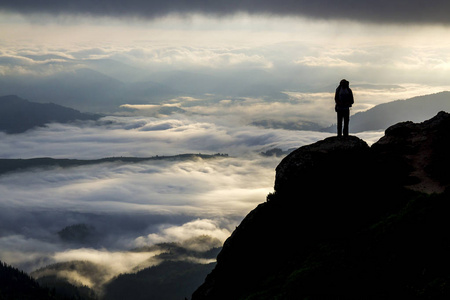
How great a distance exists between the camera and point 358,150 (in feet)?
109

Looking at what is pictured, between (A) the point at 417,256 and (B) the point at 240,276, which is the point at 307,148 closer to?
(B) the point at 240,276

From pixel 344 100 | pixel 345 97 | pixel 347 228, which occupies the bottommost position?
Result: pixel 347 228

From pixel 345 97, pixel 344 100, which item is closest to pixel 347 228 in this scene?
pixel 344 100

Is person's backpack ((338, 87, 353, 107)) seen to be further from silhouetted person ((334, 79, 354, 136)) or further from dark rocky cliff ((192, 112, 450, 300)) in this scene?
dark rocky cliff ((192, 112, 450, 300))

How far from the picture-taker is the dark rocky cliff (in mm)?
18484

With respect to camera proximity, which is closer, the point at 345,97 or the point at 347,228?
the point at 347,228

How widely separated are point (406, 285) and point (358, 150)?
18071mm

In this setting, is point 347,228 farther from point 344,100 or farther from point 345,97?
point 345,97

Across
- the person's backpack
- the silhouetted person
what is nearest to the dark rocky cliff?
the silhouetted person

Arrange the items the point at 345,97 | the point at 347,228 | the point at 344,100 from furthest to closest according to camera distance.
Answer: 1. the point at 344,100
2. the point at 345,97
3. the point at 347,228

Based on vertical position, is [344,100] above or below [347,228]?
above

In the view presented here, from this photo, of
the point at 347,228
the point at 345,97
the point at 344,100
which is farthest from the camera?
the point at 344,100

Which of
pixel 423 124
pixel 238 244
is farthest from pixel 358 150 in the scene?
pixel 423 124

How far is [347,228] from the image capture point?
1125 inches
